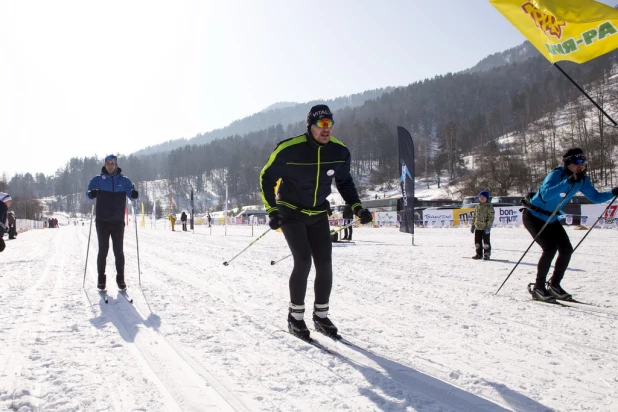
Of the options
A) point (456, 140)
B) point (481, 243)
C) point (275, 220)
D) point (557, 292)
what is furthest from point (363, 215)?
point (456, 140)

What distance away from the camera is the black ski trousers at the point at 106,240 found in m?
5.70

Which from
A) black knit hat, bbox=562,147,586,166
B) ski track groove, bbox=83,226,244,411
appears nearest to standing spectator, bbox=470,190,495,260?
black knit hat, bbox=562,147,586,166

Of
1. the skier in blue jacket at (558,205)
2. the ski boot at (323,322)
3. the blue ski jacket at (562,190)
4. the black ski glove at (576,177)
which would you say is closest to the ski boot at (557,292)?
the skier in blue jacket at (558,205)

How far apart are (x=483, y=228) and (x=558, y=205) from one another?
4.96 m

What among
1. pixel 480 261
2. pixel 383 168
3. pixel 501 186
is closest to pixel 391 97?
pixel 383 168

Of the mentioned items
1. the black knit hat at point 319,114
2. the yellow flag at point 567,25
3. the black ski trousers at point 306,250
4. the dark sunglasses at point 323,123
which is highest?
the yellow flag at point 567,25

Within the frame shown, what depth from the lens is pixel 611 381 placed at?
8.23ft

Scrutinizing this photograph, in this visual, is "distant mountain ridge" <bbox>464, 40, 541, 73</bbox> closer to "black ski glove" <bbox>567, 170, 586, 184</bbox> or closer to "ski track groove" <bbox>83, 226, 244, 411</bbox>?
"black ski glove" <bbox>567, 170, 586, 184</bbox>

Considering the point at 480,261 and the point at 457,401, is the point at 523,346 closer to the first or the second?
the point at 457,401

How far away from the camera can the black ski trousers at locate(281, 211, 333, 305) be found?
3449 mm

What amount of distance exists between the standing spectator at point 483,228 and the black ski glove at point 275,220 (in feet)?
23.8

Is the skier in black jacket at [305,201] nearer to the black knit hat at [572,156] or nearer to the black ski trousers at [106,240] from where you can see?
the black knit hat at [572,156]

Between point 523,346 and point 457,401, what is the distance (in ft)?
4.06

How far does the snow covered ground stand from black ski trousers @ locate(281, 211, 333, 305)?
40cm
